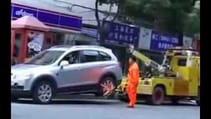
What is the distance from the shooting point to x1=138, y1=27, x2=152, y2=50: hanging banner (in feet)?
91.5

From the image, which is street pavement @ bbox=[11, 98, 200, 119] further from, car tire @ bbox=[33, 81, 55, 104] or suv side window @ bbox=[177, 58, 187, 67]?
suv side window @ bbox=[177, 58, 187, 67]

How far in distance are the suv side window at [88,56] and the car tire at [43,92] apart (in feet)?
4.19

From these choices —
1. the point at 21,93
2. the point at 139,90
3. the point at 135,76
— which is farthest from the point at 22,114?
the point at 139,90

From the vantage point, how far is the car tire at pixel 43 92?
15461 mm

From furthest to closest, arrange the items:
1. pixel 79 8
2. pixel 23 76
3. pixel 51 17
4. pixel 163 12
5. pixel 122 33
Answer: pixel 79 8, pixel 122 33, pixel 51 17, pixel 163 12, pixel 23 76

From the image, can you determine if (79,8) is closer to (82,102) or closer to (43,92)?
(82,102)

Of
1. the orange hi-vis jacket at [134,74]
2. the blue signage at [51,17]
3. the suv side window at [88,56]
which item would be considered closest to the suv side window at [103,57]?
the suv side window at [88,56]

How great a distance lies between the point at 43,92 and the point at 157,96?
14.5 ft

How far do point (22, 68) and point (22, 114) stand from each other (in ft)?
10.1

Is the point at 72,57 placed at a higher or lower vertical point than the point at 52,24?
lower

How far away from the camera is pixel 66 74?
15992 mm

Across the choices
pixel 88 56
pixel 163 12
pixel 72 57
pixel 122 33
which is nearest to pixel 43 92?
pixel 72 57

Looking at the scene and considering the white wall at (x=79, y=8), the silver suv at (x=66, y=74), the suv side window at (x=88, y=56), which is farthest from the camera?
the white wall at (x=79, y=8)

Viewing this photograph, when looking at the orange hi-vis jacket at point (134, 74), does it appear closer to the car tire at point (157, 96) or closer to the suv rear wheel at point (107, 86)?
the suv rear wheel at point (107, 86)
